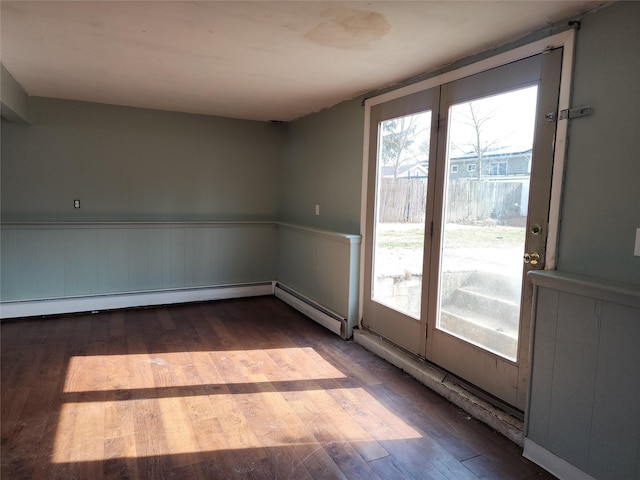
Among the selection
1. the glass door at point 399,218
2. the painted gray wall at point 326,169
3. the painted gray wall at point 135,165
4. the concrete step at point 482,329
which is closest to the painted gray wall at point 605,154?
the concrete step at point 482,329

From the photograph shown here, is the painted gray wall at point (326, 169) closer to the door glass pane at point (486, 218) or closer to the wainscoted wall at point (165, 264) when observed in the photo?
the wainscoted wall at point (165, 264)

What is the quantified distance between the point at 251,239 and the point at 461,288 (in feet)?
9.92

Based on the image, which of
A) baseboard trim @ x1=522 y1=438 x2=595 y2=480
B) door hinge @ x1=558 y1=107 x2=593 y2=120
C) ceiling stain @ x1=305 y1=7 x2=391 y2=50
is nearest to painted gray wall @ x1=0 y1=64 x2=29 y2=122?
ceiling stain @ x1=305 y1=7 x2=391 y2=50

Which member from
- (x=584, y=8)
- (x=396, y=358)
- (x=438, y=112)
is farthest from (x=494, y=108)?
(x=396, y=358)

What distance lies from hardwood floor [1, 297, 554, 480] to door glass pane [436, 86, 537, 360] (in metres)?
0.59

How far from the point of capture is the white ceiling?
196cm

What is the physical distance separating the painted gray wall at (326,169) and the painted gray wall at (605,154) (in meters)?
1.86

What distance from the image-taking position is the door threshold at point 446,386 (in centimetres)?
222

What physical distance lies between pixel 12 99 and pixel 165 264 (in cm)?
208

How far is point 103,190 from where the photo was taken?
14.2ft

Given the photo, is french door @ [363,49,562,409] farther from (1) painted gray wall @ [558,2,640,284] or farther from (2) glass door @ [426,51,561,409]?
(1) painted gray wall @ [558,2,640,284]

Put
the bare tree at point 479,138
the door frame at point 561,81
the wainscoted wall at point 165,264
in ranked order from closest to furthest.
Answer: the door frame at point 561,81 < the bare tree at point 479,138 < the wainscoted wall at point 165,264

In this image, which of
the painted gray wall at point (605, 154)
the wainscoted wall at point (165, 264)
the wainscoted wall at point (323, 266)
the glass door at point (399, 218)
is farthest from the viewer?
the wainscoted wall at point (165, 264)

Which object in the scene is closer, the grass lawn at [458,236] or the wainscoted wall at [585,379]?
the wainscoted wall at [585,379]
